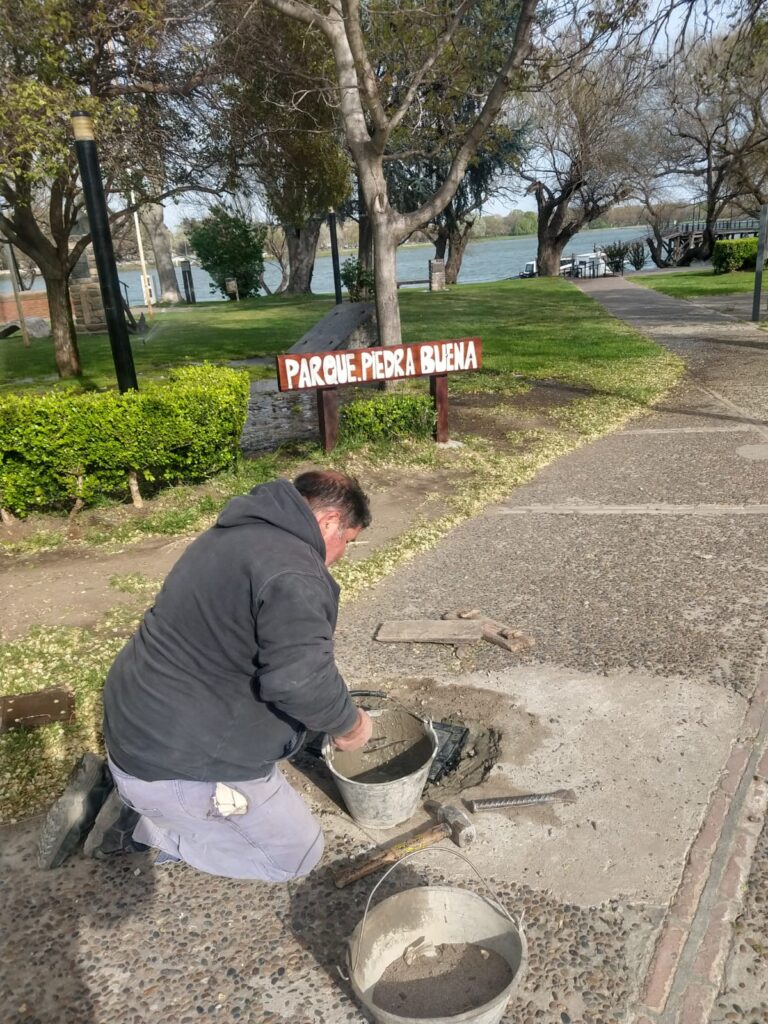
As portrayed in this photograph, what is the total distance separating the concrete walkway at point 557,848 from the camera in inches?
104

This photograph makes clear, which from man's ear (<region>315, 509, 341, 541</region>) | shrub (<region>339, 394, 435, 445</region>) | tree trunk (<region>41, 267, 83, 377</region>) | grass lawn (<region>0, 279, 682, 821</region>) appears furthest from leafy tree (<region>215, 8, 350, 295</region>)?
man's ear (<region>315, 509, 341, 541</region>)

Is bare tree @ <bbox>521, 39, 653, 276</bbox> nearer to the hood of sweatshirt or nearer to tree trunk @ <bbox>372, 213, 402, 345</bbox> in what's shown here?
tree trunk @ <bbox>372, 213, 402, 345</bbox>

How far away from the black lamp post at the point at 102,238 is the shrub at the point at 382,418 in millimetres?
2463

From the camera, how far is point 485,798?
3.50m

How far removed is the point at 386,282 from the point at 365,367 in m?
3.52

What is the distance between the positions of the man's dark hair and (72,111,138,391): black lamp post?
589 centimetres

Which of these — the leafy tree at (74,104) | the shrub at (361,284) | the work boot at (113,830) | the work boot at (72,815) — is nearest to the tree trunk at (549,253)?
the shrub at (361,284)

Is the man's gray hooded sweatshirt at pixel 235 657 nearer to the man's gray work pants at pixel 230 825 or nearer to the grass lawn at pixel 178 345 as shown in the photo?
the man's gray work pants at pixel 230 825

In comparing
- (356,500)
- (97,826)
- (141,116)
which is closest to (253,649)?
(356,500)

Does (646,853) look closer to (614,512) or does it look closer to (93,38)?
(614,512)

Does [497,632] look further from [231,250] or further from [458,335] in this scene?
[231,250]

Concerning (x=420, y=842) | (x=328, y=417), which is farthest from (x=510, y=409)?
(x=420, y=842)

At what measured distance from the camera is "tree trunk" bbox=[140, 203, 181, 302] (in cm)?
3689

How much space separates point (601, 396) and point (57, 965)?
10.7m
